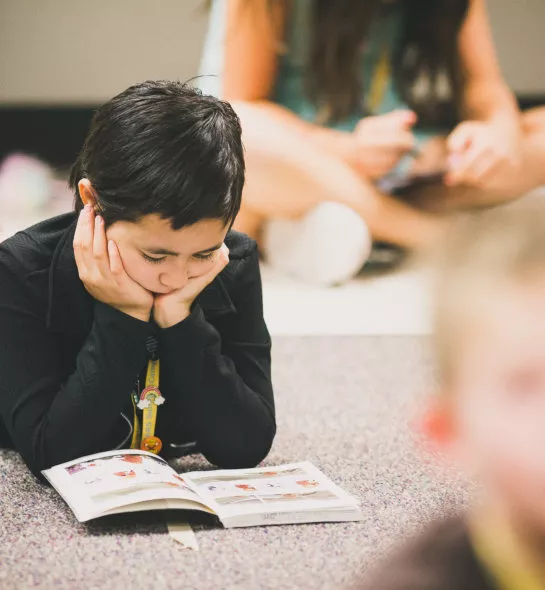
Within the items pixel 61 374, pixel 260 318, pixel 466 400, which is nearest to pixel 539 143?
pixel 260 318

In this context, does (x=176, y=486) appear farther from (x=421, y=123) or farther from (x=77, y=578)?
(x=421, y=123)

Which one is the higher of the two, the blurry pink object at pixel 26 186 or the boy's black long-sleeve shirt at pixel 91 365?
the boy's black long-sleeve shirt at pixel 91 365

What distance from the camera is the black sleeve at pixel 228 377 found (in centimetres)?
115

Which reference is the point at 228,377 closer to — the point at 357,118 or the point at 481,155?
the point at 357,118

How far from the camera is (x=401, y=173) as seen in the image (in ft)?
9.44

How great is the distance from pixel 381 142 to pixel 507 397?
2.51 metres

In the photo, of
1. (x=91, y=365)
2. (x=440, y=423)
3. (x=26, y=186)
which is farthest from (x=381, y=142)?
(x=440, y=423)

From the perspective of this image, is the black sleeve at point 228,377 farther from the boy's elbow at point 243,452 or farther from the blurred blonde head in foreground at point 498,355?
the blurred blonde head in foreground at point 498,355

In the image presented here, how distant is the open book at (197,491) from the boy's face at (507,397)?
67cm

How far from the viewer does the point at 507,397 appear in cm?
41

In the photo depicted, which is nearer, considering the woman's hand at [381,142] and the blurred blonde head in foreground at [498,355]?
the blurred blonde head in foreground at [498,355]

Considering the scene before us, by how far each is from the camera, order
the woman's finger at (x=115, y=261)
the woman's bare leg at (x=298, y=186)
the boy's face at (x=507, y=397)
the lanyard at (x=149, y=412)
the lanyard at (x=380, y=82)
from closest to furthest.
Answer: the boy's face at (x=507, y=397)
the woman's finger at (x=115, y=261)
the lanyard at (x=149, y=412)
the woman's bare leg at (x=298, y=186)
the lanyard at (x=380, y=82)

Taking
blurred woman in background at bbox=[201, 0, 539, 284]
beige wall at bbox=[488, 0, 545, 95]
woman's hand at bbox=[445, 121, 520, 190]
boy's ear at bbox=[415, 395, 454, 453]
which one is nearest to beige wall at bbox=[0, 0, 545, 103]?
blurred woman in background at bbox=[201, 0, 539, 284]

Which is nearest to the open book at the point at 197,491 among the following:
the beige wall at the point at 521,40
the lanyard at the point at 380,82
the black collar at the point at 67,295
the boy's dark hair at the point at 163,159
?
the black collar at the point at 67,295
